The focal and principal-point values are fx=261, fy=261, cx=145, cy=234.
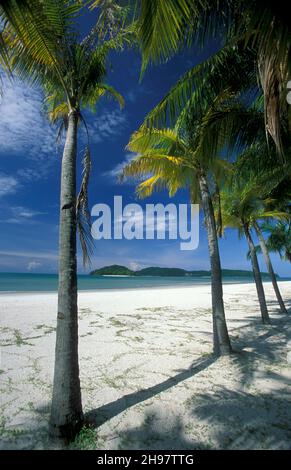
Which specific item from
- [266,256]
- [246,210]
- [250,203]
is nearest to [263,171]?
[250,203]

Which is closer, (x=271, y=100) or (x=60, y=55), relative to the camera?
(x=271, y=100)

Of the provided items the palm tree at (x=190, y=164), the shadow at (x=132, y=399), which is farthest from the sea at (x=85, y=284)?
the shadow at (x=132, y=399)

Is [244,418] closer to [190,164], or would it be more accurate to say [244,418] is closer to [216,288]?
[216,288]

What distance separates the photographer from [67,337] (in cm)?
306

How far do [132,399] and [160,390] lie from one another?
1.71 ft

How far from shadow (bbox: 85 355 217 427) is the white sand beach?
14 millimetres

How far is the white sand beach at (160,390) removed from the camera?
9.73ft

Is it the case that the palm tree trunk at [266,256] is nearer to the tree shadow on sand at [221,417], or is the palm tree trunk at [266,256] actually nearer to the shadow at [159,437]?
the tree shadow on sand at [221,417]

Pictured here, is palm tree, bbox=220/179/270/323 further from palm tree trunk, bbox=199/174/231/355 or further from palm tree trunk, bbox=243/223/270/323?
palm tree trunk, bbox=199/174/231/355

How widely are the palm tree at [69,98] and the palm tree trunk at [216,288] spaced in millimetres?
3050

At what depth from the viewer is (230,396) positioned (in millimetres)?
3871
